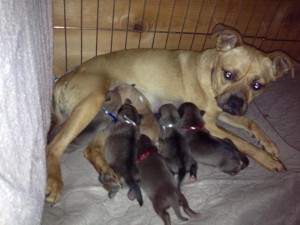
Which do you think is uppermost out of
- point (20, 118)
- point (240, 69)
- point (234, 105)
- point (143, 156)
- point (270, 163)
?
point (20, 118)

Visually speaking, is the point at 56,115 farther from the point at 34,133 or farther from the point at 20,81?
the point at 20,81

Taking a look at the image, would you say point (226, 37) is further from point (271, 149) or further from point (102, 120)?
point (102, 120)

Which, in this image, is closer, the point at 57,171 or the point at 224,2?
the point at 57,171

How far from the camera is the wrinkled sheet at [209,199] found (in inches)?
95.3

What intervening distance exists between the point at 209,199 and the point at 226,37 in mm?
1382

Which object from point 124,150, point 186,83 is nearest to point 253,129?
point 186,83

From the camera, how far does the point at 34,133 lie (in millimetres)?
1794

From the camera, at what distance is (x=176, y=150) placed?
2.64 m

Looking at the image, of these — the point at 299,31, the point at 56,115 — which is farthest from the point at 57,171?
the point at 299,31

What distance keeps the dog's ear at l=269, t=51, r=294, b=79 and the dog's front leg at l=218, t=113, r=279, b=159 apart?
0.56 m

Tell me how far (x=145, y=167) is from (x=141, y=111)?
0.76 m

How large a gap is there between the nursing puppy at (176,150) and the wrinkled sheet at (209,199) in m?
0.22

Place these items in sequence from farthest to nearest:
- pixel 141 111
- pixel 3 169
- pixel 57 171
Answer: pixel 141 111 < pixel 57 171 < pixel 3 169

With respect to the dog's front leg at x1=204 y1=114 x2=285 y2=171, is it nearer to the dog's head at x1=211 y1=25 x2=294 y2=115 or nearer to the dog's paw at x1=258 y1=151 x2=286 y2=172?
the dog's paw at x1=258 y1=151 x2=286 y2=172
